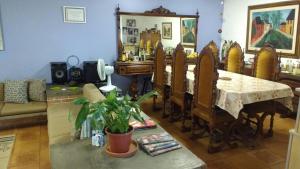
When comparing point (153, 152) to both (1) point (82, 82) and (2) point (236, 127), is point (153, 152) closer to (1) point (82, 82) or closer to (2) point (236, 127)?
(2) point (236, 127)

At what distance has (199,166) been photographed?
4.51ft

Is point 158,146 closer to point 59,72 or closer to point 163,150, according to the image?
point 163,150

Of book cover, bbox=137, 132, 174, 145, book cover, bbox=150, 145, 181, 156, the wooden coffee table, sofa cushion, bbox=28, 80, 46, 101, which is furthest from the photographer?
sofa cushion, bbox=28, 80, 46, 101

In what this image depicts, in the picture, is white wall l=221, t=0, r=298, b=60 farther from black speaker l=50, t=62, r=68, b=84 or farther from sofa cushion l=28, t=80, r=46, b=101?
sofa cushion l=28, t=80, r=46, b=101

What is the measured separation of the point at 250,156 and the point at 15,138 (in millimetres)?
2893

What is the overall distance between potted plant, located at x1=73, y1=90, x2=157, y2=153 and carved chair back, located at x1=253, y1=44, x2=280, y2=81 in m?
2.48

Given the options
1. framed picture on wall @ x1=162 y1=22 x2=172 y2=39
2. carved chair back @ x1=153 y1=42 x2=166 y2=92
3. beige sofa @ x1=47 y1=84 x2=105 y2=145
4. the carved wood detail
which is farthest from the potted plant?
framed picture on wall @ x1=162 y1=22 x2=172 y2=39

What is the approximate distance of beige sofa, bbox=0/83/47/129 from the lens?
324cm

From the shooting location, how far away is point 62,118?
2783 millimetres

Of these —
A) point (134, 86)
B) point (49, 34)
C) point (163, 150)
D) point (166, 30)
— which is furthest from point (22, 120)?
point (166, 30)

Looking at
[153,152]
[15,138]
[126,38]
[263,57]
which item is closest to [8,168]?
[15,138]

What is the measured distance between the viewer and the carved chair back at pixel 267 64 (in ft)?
10.4

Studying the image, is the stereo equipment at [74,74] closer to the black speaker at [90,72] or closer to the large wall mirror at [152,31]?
the black speaker at [90,72]

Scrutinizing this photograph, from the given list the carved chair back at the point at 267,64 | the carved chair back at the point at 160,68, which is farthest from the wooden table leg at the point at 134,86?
the carved chair back at the point at 267,64
